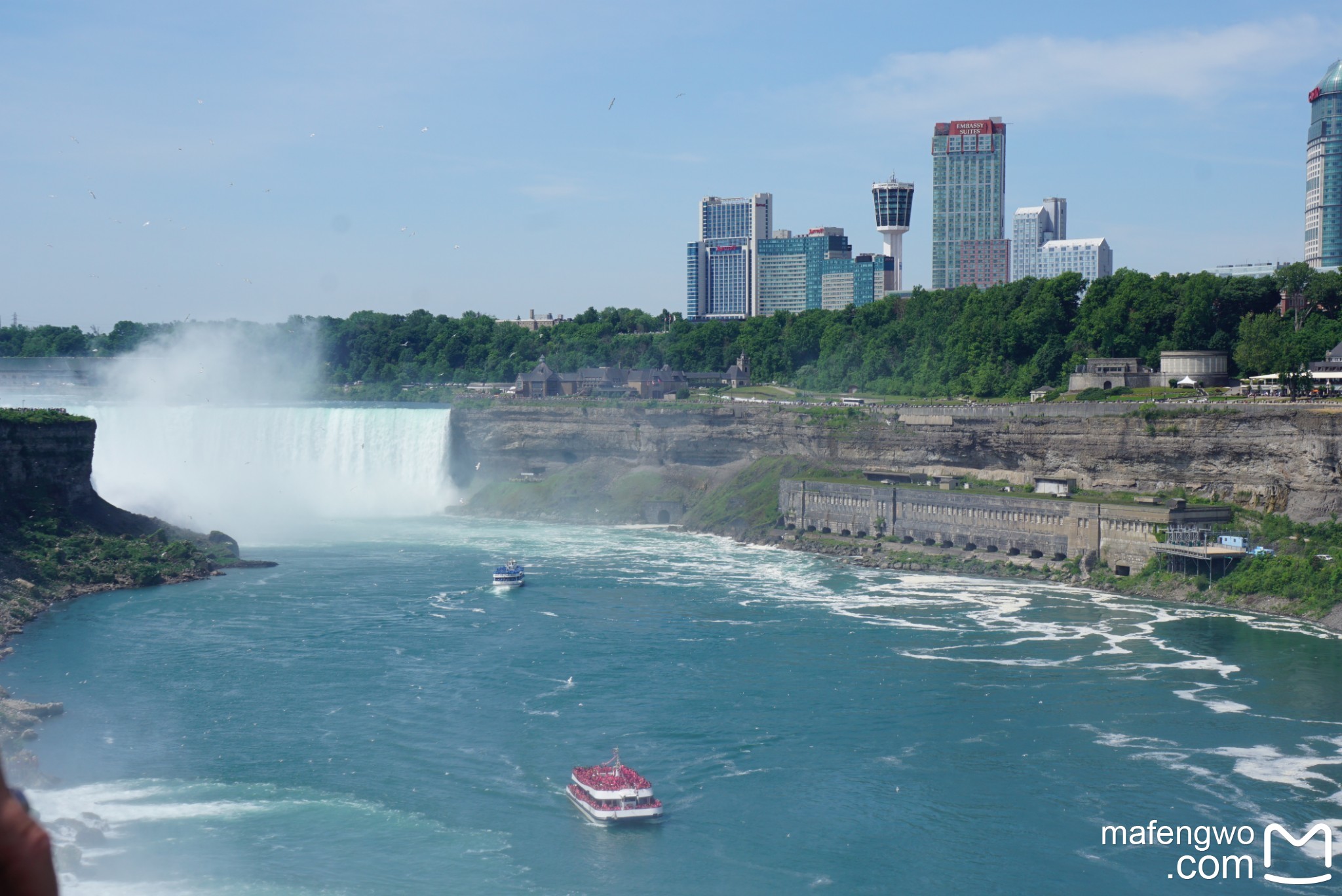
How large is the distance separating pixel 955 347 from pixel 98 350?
95.3m

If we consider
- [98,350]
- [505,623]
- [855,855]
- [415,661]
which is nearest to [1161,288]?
[505,623]

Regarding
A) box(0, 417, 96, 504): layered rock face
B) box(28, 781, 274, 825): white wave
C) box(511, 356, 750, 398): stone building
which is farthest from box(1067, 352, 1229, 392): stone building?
box(28, 781, 274, 825): white wave

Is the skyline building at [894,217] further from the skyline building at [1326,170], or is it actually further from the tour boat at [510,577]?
the tour boat at [510,577]

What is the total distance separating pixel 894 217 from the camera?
192250mm

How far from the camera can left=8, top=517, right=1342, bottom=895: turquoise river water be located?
22.9 metres

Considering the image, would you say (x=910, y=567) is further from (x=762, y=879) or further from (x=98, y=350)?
(x=98, y=350)

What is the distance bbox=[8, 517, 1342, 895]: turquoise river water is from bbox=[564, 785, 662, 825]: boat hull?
0.82 ft

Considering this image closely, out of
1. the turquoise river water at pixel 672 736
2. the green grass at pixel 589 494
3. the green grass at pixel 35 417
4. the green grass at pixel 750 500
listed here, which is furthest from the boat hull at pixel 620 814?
the green grass at pixel 589 494

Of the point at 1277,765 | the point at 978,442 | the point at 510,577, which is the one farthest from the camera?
the point at 978,442

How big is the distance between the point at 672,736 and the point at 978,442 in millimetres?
37753

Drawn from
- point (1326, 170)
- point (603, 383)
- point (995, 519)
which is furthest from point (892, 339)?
point (1326, 170)

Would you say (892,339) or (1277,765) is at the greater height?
(892,339)

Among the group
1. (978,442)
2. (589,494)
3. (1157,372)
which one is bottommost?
(589,494)

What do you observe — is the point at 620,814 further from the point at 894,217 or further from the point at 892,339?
the point at 894,217
